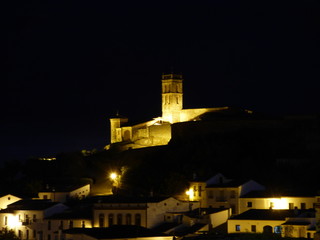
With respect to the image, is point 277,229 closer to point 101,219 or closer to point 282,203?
point 282,203

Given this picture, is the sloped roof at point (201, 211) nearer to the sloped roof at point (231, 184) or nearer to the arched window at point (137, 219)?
the arched window at point (137, 219)

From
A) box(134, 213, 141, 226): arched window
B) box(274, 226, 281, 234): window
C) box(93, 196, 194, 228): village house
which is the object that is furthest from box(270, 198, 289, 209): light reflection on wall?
box(134, 213, 141, 226): arched window

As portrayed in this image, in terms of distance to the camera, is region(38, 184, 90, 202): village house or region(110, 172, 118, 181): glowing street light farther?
region(110, 172, 118, 181): glowing street light

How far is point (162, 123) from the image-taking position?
302ft

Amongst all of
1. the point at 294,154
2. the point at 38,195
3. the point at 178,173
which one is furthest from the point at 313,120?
the point at 38,195

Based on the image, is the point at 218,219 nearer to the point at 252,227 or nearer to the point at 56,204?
the point at 252,227

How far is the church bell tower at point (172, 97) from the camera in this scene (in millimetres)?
94438

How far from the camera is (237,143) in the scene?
3194 inches

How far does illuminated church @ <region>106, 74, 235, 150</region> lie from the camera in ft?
293

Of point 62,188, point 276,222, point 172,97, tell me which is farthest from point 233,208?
point 172,97

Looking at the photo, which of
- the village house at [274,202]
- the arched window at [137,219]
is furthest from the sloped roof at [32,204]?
the village house at [274,202]

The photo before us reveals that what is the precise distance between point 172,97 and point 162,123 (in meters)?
5.22

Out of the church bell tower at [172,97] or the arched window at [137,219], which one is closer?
the arched window at [137,219]

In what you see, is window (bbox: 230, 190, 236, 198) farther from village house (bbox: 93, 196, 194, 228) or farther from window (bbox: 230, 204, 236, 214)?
village house (bbox: 93, 196, 194, 228)
